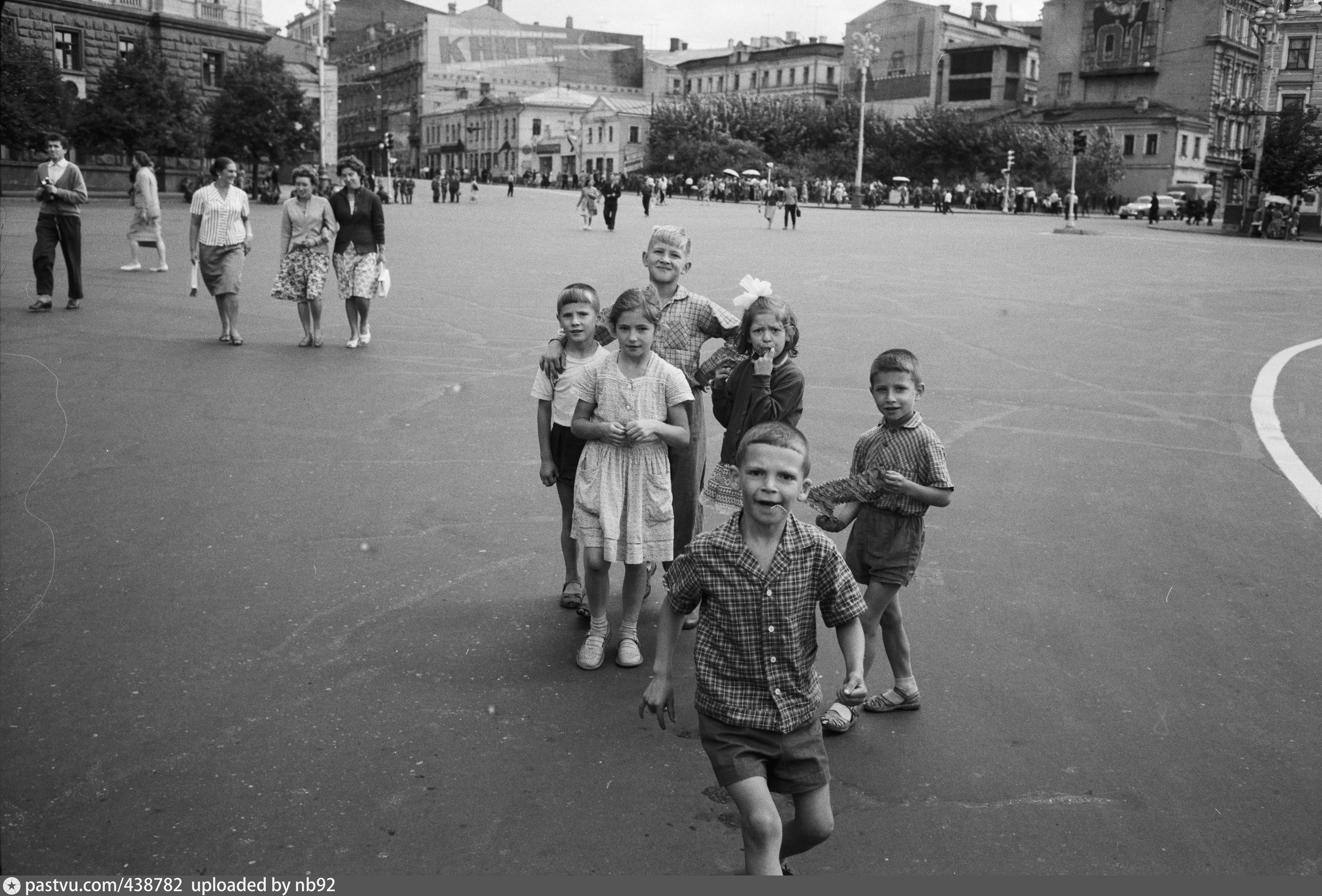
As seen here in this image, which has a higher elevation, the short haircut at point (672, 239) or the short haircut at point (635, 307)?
the short haircut at point (672, 239)

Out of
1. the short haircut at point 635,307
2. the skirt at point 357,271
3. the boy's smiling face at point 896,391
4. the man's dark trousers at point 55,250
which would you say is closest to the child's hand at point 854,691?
the boy's smiling face at point 896,391

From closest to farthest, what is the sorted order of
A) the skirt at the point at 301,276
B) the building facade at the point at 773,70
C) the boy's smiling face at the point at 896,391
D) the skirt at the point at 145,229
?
the boy's smiling face at the point at 896,391 → the skirt at the point at 301,276 → the skirt at the point at 145,229 → the building facade at the point at 773,70

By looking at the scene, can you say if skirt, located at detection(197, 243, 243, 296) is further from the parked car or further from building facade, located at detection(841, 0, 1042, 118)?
building facade, located at detection(841, 0, 1042, 118)

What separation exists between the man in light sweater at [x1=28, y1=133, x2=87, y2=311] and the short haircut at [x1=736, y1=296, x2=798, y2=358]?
11.6 meters

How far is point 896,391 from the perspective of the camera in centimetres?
407

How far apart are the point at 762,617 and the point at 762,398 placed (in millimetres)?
1550

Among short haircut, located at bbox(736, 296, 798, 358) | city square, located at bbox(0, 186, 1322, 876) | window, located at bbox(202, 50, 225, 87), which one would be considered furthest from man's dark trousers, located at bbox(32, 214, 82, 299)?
window, located at bbox(202, 50, 225, 87)

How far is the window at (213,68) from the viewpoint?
194 ft

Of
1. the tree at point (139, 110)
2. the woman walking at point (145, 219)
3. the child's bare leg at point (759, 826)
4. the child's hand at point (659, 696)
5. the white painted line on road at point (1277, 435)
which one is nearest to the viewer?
the child's bare leg at point (759, 826)

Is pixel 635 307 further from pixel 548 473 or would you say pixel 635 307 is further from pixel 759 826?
pixel 759 826

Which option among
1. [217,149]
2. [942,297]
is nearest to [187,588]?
[942,297]

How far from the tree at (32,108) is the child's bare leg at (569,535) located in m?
20.7

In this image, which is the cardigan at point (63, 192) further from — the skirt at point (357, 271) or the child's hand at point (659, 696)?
the child's hand at point (659, 696)

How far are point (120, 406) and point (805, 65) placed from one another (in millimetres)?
116703
